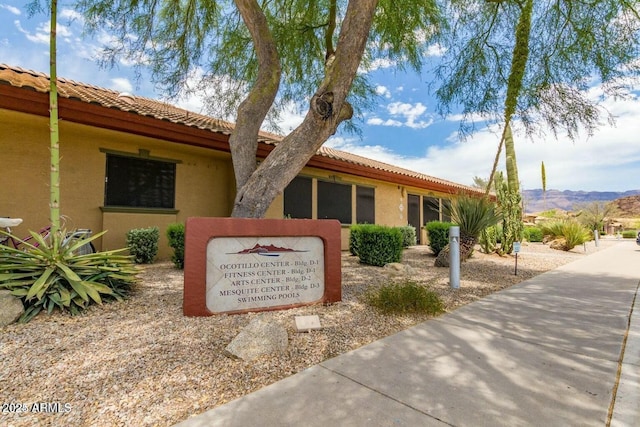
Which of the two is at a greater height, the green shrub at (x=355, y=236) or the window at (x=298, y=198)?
the window at (x=298, y=198)

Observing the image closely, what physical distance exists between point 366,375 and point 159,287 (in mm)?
3842

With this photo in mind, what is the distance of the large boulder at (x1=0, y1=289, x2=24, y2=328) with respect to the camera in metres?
3.33

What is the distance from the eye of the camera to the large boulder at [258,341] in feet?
9.17

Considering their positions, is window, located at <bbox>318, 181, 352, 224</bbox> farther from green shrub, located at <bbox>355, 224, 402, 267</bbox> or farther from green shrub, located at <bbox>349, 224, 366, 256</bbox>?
green shrub, located at <bbox>355, 224, 402, 267</bbox>

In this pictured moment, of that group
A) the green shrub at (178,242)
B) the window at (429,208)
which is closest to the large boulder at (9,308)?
the green shrub at (178,242)

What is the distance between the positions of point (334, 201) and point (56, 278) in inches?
349

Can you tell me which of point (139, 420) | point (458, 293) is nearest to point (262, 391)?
point (139, 420)

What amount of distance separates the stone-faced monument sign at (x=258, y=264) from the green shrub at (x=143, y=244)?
441cm

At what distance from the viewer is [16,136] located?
21.7 feet

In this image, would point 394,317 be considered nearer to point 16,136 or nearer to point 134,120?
point 134,120

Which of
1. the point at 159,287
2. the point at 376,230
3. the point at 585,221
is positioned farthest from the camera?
the point at 585,221

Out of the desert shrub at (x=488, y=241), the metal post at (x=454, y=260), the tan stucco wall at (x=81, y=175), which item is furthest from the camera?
the desert shrub at (x=488, y=241)

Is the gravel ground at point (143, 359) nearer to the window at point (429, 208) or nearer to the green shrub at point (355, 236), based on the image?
the green shrub at point (355, 236)

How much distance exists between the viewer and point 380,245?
25.7 ft
